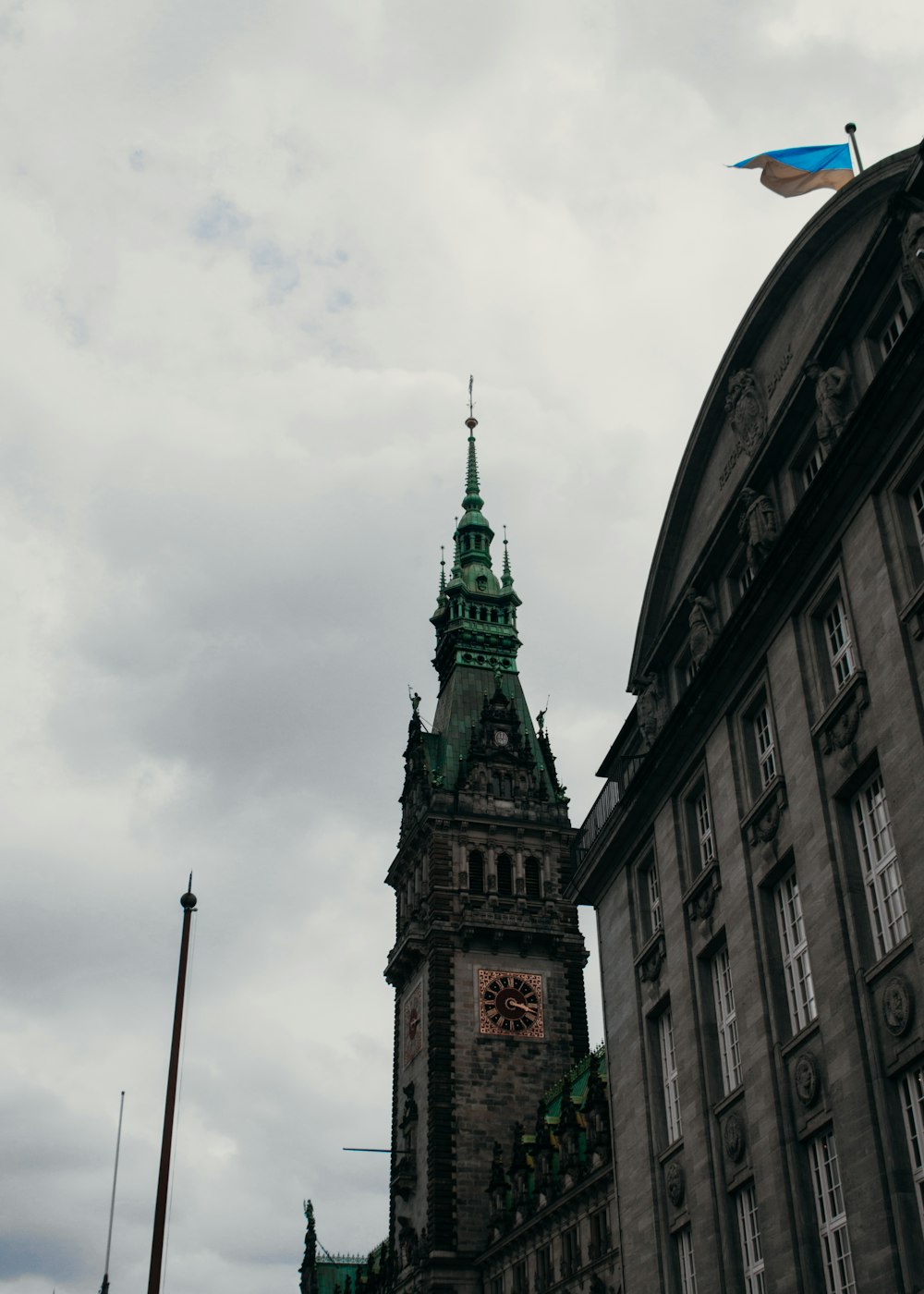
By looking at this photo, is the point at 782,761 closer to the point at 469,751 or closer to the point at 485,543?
the point at 469,751

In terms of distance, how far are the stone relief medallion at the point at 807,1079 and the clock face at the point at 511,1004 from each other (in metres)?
65.6

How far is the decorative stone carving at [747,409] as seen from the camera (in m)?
39.5

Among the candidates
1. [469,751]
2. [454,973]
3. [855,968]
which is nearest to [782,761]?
[855,968]

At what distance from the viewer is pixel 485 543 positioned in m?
135

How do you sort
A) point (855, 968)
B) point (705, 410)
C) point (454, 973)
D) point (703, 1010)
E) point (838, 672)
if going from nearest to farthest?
1. point (855, 968)
2. point (838, 672)
3. point (703, 1010)
4. point (705, 410)
5. point (454, 973)

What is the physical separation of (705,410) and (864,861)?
55.8 ft

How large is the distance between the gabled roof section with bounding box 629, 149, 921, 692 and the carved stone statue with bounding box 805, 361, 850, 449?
0.97 metres

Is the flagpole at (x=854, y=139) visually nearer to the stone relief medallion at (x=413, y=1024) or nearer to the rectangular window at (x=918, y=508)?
the rectangular window at (x=918, y=508)

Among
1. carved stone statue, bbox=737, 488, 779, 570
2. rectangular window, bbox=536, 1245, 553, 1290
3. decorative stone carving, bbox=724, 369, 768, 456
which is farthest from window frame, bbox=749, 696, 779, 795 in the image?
rectangular window, bbox=536, 1245, 553, 1290

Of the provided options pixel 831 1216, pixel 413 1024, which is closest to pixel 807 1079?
pixel 831 1216

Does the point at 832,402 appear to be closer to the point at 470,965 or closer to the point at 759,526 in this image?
the point at 759,526

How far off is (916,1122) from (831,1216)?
4014mm

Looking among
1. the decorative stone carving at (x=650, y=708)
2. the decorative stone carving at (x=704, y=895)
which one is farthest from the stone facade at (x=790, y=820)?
the decorative stone carving at (x=650, y=708)

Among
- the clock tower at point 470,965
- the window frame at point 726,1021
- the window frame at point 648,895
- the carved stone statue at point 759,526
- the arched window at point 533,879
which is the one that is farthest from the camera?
the arched window at point 533,879
